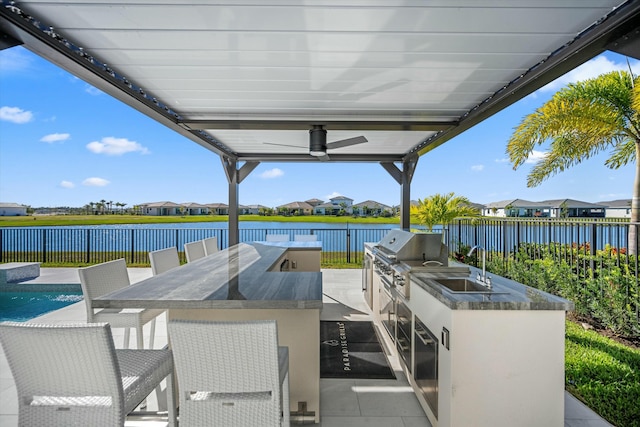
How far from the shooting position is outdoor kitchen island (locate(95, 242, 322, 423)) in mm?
1955

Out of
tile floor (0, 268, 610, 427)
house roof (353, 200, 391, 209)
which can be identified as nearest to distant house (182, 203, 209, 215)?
house roof (353, 200, 391, 209)

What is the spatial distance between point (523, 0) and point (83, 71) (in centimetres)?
277

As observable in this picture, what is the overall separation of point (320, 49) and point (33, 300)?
245 inches

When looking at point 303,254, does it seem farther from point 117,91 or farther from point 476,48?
point 476,48

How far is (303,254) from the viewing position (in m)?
4.97

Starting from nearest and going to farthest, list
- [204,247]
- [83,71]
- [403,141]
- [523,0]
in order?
[523,0], [83,71], [204,247], [403,141]

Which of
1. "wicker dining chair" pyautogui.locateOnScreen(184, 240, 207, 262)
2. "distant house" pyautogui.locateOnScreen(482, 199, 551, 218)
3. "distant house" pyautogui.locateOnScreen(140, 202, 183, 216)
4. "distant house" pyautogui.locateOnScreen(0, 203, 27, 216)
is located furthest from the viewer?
"distant house" pyautogui.locateOnScreen(140, 202, 183, 216)

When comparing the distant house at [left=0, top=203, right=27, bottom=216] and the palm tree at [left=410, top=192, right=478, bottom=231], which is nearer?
the palm tree at [left=410, top=192, right=478, bottom=231]

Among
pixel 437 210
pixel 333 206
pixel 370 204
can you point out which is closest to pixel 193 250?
pixel 437 210

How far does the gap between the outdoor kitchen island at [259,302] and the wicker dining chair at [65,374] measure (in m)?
0.54

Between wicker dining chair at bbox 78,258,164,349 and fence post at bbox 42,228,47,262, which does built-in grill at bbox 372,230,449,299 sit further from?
fence post at bbox 42,228,47,262

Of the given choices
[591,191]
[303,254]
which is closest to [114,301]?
[303,254]

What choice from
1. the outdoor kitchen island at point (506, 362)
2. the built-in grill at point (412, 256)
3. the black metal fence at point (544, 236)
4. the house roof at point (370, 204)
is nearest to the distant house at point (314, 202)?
the house roof at point (370, 204)

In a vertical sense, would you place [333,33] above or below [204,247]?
above
